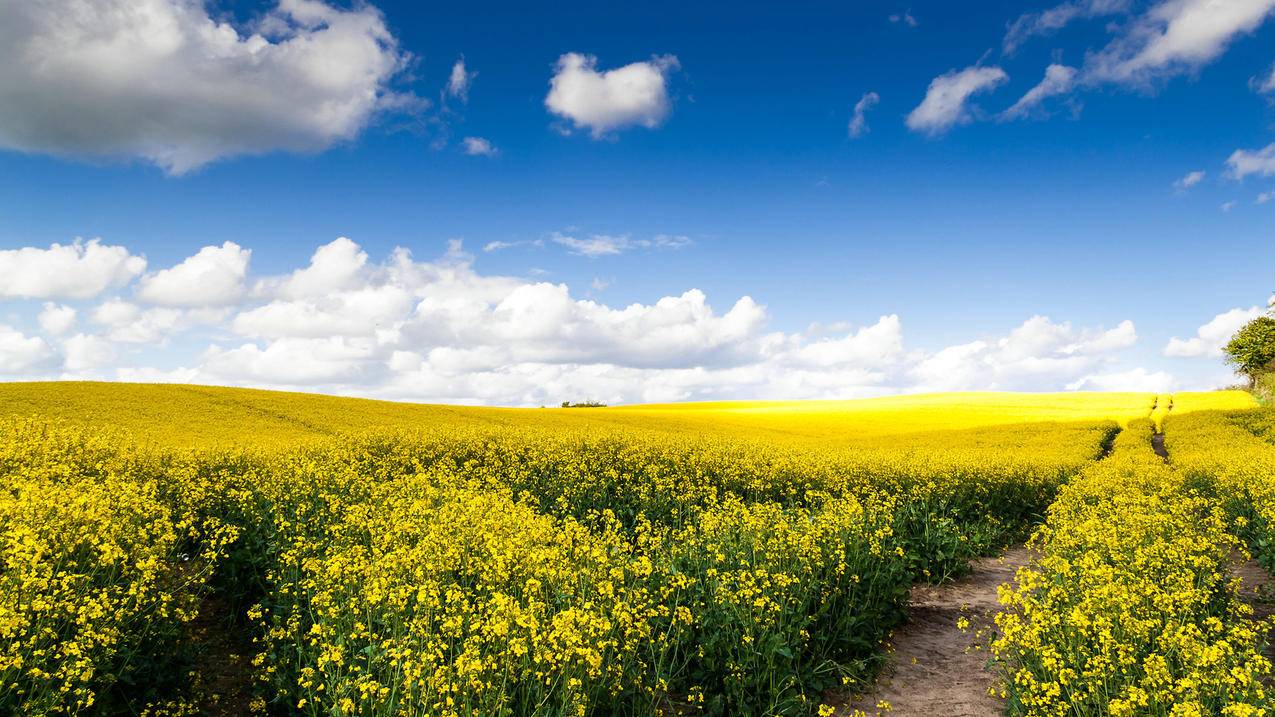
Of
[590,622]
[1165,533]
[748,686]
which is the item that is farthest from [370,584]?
[1165,533]

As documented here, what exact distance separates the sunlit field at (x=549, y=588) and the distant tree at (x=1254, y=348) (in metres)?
60.3

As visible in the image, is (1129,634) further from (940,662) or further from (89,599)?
(89,599)

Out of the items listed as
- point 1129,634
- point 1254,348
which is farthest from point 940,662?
point 1254,348

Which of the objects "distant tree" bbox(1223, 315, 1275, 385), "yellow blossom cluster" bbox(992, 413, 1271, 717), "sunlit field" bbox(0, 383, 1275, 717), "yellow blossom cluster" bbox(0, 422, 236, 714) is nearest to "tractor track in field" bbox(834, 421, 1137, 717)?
"sunlit field" bbox(0, 383, 1275, 717)

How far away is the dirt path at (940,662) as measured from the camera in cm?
760

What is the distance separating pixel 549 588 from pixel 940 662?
5.57m

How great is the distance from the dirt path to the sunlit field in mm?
230

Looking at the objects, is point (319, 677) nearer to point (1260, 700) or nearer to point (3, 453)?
point (1260, 700)

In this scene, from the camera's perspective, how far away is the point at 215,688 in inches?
305

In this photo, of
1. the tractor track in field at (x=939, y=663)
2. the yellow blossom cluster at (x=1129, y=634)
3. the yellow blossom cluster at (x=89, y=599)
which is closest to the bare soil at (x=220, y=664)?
the yellow blossom cluster at (x=89, y=599)

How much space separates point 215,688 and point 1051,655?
8933mm

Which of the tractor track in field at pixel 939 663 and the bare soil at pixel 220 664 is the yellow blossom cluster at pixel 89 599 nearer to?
the bare soil at pixel 220 664

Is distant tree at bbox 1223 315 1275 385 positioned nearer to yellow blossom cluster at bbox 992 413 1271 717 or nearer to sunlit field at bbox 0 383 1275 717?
sunlit field at bbox 0 383 1275 717

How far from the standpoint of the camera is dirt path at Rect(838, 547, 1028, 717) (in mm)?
7598
